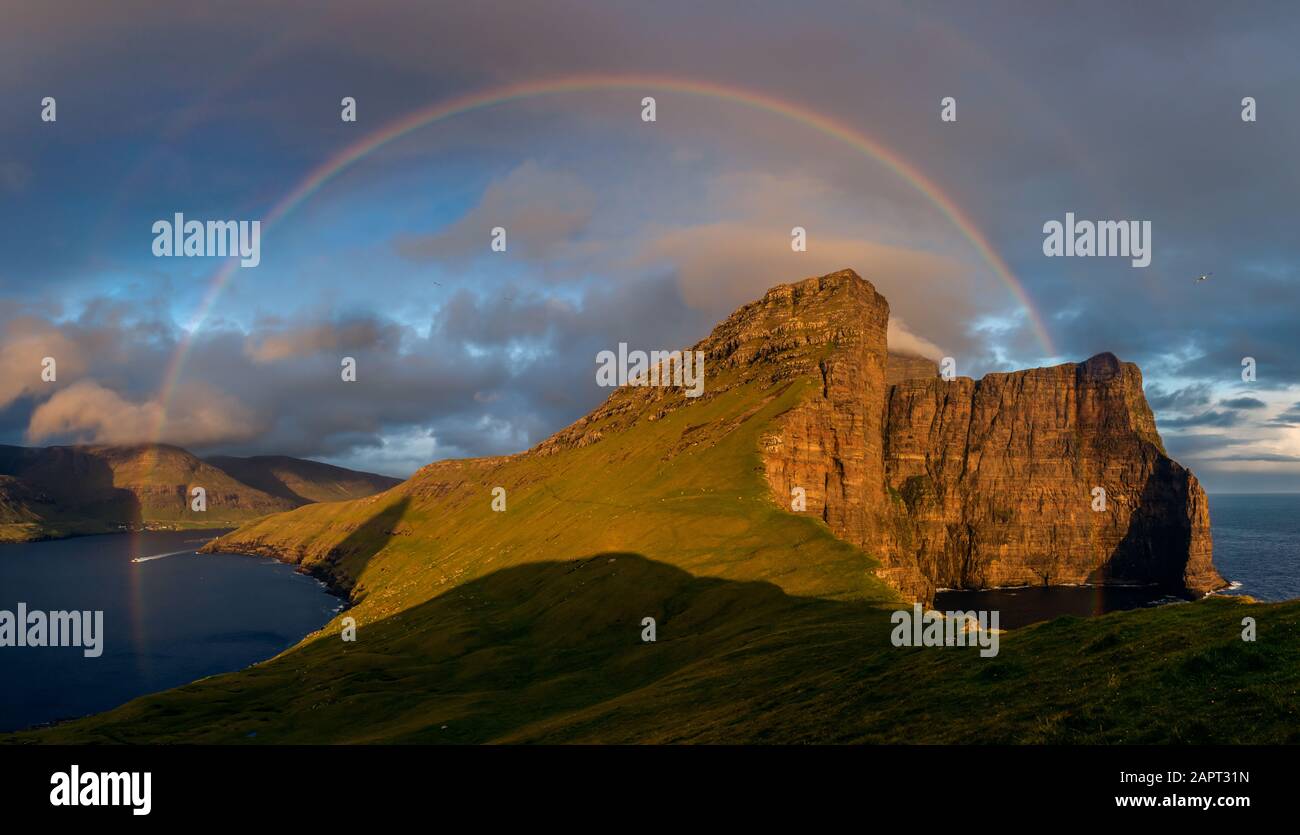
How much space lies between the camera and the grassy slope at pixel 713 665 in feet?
85.8

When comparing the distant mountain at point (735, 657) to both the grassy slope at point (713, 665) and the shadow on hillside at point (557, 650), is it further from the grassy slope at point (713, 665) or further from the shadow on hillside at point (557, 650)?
the shadow on hillside at point (557, 650)

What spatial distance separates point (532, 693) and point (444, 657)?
165 feet

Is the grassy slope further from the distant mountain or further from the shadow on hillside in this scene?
the shadow on hillside

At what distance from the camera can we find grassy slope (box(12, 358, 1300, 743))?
85.8 feet

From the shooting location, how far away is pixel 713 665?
2539 inches

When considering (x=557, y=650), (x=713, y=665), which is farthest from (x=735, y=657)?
(x=557, y=650)

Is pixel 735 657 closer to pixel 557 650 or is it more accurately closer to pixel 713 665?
pixel 713 665

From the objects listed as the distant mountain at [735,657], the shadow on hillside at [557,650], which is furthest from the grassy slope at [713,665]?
the shadow on hillside at [557,650]

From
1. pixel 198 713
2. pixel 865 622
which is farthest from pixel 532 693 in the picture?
pixel 198 713

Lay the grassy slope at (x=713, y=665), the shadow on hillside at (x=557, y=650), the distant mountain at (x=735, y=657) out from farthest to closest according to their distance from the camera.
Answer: the shadow on hillside at (x=557, y=650)
the distant mountain at (x=735, y=657)
the grassy slope at (x=713, y=665)

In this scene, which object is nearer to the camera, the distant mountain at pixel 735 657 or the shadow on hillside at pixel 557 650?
the distant mountain at pixel 735 657

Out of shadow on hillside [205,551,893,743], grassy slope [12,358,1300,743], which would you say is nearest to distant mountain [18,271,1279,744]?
grassy slope [12,358,1300,743]
